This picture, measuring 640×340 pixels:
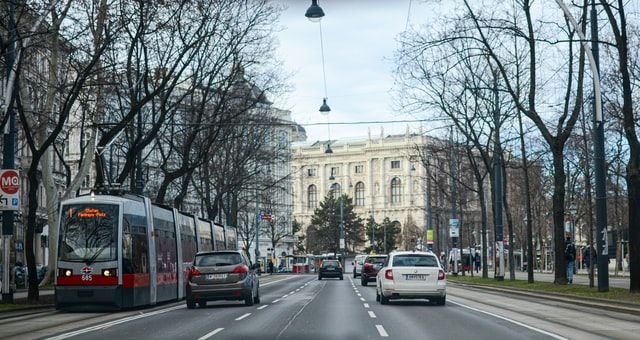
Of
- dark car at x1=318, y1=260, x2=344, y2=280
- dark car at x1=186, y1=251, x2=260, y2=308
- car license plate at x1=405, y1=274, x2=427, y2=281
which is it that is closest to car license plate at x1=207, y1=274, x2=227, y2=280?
dark car at x1=186, y1=251, x2=260, y2=308

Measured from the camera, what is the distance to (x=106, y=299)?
26.9 metres

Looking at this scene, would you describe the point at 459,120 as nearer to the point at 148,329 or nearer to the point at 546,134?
the point at 546,134

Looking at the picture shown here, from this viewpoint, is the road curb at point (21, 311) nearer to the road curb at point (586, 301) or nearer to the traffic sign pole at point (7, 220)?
the traffic sign pole at point (7, 220)

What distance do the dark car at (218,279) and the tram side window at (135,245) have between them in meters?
1.46

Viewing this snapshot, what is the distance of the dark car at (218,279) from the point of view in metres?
28.1

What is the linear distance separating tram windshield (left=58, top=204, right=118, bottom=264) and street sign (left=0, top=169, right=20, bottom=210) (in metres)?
1.38

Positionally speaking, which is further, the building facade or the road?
the building facade

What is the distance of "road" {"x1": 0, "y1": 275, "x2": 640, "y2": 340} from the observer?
1730cm

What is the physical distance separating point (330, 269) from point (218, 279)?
143 ft

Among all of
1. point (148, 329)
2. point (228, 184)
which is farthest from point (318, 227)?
point (148, 329)

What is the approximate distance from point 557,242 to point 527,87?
11.4 m

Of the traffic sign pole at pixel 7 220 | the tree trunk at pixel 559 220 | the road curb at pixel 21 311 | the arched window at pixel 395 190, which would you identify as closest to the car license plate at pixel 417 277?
the tree trunk at pixel 559 220

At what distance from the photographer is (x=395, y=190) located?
574ft

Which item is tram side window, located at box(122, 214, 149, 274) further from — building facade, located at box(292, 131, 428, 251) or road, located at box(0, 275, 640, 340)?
building facade, located at box(292, 131, 428, 251)
